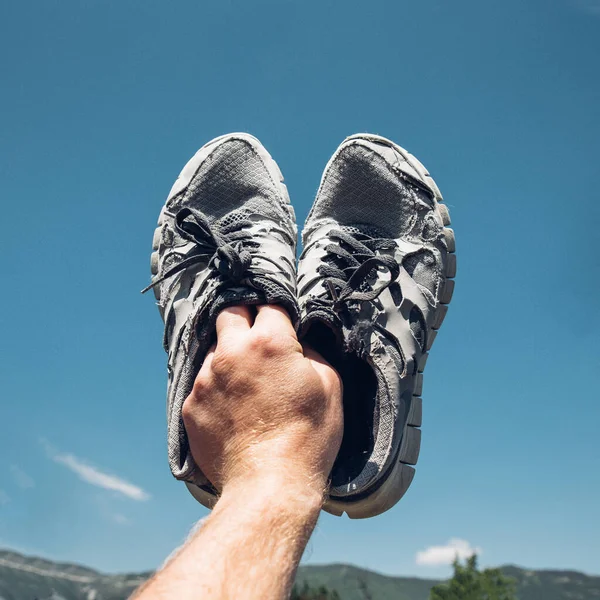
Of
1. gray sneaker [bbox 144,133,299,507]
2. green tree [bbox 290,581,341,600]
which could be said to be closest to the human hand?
gray sneaker [bbox 144,133,299,507]

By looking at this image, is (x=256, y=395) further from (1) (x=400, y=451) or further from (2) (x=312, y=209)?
(2) (x=312, y=209)

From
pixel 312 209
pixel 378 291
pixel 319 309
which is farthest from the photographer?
pixel 312 209

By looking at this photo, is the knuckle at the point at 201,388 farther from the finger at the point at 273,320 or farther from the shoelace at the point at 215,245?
the shoelace at the point at 215,245

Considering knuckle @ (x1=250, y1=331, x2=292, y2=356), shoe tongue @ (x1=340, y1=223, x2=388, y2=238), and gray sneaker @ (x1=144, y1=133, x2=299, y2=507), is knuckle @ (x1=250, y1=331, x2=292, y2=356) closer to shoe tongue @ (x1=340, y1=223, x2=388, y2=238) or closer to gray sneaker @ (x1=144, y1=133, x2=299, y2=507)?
gray sneaker @ (x1=144, y1=133, x2=299, y2=507)

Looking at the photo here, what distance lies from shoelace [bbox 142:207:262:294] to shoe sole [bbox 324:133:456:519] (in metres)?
0.65

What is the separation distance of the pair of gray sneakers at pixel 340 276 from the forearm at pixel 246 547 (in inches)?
23.4

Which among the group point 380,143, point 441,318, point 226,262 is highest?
point 380,143

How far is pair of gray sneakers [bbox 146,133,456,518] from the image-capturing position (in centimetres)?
161

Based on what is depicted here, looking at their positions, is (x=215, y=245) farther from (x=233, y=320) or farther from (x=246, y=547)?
(x=246, y=547)

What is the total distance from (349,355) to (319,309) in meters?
0.18

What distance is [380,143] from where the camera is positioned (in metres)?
2.24

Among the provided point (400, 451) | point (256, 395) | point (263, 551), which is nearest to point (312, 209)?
point (400, 451)

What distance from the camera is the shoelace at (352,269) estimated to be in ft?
5.73

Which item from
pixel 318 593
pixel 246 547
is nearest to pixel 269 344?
pixel 246 547
